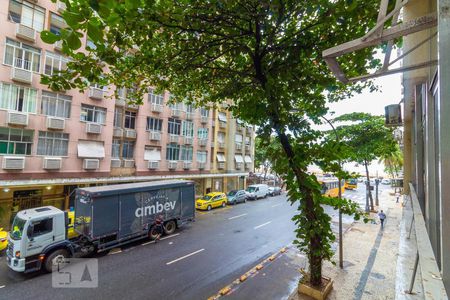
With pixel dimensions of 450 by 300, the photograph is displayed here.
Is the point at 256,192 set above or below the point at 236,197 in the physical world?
above

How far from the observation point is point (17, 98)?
549 inches

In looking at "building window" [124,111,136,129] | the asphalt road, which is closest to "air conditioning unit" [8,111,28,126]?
"building window" [124,111,136,129]

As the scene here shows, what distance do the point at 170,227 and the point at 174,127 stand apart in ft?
39.5

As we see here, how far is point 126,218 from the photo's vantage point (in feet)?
38.9

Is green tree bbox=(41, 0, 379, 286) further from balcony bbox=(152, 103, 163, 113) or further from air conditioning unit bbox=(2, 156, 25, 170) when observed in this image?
balcony bbox=(152, 103, 163, 113)

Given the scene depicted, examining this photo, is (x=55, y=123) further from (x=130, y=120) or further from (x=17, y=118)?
(x=130, y=120)

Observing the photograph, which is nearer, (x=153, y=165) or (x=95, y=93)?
(x=95, y=93)

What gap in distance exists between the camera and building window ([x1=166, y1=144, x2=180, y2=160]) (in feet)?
76.7

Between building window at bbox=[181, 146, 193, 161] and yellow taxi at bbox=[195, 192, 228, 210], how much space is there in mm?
4880

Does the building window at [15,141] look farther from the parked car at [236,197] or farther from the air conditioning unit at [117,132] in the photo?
the parked car at [236,197]

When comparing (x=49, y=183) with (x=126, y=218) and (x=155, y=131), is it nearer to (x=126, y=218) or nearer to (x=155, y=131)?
(x=126, y=218)

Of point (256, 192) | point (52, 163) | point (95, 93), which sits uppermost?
point (95, 93)

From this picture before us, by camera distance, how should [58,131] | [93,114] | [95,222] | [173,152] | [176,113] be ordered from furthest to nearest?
[173,152] < [176,113] < [93,114] < [58,131] < [95,222]

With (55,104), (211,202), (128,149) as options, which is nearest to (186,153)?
(211,202)
